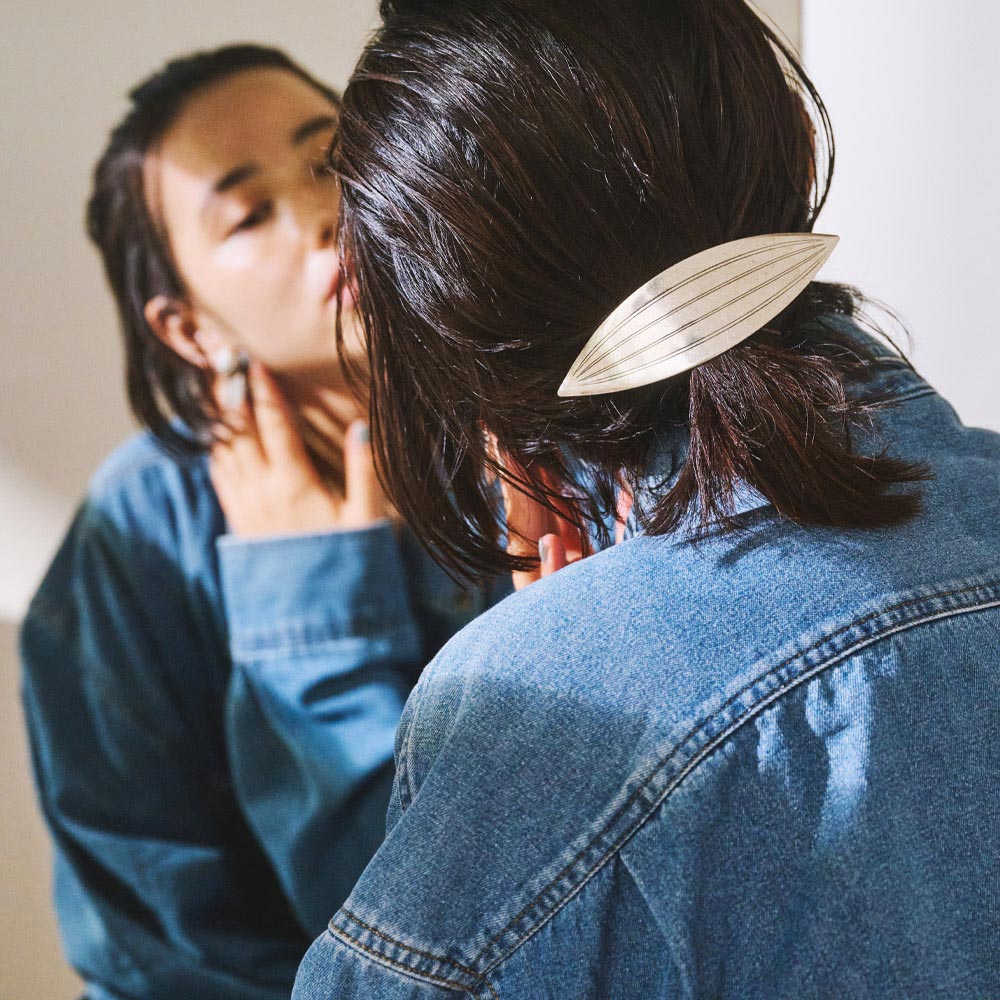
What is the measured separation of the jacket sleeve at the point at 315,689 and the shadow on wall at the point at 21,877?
206 mm

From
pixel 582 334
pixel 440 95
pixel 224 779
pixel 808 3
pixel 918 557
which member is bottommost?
pixel 224 779

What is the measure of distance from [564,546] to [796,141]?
307 millimetres

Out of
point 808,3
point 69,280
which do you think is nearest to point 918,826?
point 69,280

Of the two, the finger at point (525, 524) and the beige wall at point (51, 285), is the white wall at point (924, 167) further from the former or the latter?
the finger at point (525, 524)

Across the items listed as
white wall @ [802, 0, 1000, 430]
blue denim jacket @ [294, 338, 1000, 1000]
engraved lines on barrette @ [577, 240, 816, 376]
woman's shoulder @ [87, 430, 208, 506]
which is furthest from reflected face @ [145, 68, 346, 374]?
white wall @ [802, 0, 1000, 430]

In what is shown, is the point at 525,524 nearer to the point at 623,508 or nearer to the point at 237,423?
the point at 623,508

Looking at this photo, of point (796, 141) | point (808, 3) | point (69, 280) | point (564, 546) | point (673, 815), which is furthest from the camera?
point (808, 3)

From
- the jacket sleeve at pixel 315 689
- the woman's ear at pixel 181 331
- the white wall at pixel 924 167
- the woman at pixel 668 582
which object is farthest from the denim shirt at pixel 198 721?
the white wall at pixel 924 167

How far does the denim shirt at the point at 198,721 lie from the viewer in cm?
100

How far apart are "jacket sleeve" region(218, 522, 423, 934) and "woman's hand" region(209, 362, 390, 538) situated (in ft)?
0.06

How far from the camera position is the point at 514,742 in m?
0.48

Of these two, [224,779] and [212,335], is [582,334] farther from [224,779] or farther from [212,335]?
[224,779]

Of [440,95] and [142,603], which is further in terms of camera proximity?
[142,603]

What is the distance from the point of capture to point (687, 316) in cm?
53
